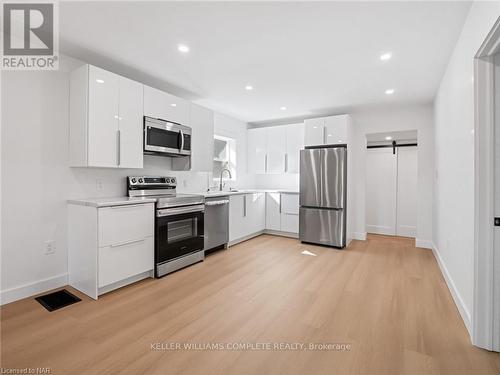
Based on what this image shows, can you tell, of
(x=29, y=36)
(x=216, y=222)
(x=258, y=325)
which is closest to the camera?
(x=258, y=325)

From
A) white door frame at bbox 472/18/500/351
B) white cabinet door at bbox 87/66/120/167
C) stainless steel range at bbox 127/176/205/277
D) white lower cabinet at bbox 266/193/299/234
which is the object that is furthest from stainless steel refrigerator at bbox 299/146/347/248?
white cabinet door at bbox 87/66/120/167

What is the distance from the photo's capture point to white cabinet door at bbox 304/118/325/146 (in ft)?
15.2

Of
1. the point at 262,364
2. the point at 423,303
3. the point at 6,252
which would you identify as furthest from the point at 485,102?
the point at 6,252

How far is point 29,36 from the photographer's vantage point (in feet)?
7.81

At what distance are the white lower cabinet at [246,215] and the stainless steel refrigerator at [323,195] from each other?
87 cm

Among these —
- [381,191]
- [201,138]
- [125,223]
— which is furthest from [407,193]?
[125,223]

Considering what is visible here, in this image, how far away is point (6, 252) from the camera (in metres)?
2.34

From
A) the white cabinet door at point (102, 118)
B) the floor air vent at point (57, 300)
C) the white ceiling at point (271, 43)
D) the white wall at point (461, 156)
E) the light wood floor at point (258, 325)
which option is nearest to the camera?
the light wood floor at point (258, 325)

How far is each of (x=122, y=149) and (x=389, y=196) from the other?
17.0 ft

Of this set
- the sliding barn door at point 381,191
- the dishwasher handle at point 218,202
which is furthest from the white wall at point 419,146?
the dishwasher handle at point 218,202

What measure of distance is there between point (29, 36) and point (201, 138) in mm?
2146

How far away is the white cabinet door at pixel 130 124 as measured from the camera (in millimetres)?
2834

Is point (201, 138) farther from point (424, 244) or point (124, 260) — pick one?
point (424, 244)

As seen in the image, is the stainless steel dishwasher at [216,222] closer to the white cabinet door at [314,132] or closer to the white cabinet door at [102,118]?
the white cabinet door at [102,118]
